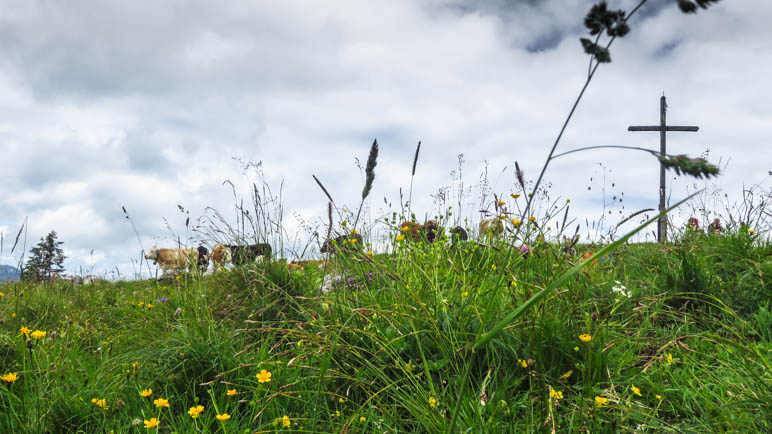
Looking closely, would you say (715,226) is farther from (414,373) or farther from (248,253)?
(248,253)

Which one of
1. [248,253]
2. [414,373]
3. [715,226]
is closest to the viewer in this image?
[414,373]

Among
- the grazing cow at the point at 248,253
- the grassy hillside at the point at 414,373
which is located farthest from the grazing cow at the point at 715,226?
the grazing cow at the point at 248,253

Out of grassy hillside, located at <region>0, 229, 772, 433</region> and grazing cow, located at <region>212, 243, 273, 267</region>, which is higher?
grazing cow, located at <region>212, 243, 273, 267</region>

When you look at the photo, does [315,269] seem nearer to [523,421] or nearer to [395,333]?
[395,333]

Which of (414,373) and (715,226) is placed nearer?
(414,373)

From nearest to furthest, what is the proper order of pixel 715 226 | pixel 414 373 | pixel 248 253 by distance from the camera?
1. pixel 414 373
2. pixel 248 253
3. pixel 715 226

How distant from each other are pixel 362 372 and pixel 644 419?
1249 mm

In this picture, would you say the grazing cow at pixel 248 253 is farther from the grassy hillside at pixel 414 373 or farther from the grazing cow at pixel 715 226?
the grazing cow at pixel 715 226

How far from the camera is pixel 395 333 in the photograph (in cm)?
258

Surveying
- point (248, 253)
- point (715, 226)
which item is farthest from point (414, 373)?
point (715, 226)

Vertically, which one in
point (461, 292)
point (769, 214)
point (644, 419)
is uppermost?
point (769, 214)

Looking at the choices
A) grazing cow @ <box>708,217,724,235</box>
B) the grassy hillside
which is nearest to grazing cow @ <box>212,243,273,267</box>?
the grassy hillside

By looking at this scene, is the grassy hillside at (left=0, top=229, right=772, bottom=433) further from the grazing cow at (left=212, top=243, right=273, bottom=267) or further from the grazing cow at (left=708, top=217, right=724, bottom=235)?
the grazing cow at (left=708, top=217, right=724, bottom=235)

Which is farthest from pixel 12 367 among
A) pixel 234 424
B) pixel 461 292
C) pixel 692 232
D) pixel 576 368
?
pixel 692 232
